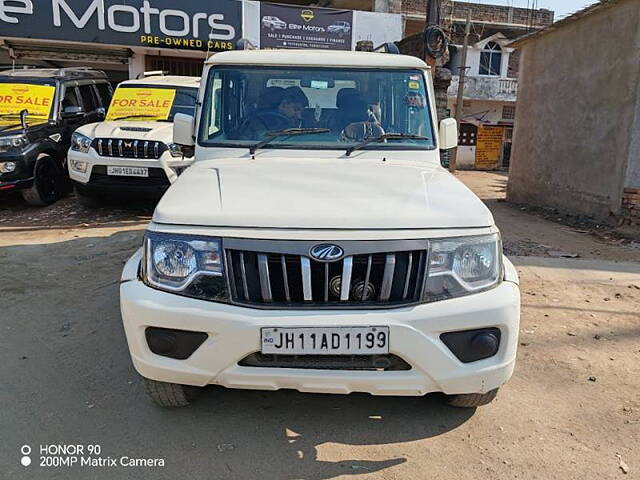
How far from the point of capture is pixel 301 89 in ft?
11.9

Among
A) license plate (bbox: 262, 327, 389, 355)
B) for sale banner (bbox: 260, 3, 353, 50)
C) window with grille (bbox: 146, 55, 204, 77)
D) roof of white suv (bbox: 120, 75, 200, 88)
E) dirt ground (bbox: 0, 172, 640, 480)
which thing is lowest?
dirt ground (bbox: 0, 172, 640, 480)

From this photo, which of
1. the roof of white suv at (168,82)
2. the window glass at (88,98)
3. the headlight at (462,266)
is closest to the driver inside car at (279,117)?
the headlight at (462,266)

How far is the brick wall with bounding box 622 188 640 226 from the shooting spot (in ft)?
26.8

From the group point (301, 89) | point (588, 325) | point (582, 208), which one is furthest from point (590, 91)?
point (301, 89)

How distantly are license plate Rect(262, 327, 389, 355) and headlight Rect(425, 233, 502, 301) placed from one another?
0.30 meters

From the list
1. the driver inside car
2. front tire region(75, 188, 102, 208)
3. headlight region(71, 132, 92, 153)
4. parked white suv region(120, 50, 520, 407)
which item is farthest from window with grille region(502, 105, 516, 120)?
parked white suv region(120, 50, 520, 407)

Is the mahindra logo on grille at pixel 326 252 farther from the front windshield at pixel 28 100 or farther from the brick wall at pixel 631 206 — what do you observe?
the front windshield at pixel 28 100

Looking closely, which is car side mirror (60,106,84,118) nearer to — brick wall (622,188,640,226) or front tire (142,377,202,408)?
front tire (142,377,202,408)

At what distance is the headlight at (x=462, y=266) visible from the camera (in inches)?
92.2

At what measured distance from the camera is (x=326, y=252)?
2.30 meters

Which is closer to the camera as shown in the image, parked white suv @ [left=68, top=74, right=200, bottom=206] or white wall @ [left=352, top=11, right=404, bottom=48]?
parked white suv @ [left=68, top=74, right=200, bottom=206]

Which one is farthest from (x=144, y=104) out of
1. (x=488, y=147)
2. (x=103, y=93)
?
(x=488, y=147)

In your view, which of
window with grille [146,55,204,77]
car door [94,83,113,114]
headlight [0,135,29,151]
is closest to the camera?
headlight [0,135,29,151]

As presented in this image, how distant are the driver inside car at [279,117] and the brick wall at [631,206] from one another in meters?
6.89
